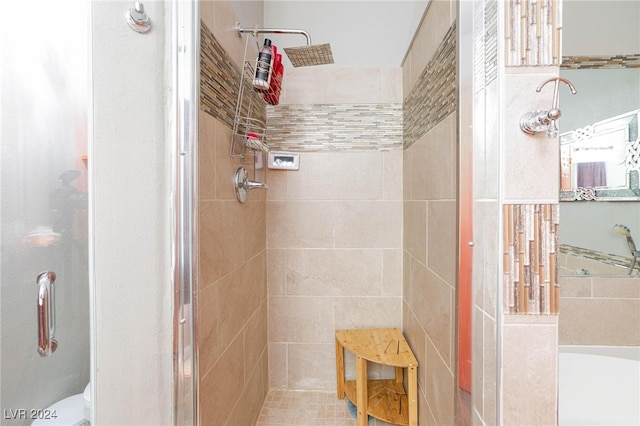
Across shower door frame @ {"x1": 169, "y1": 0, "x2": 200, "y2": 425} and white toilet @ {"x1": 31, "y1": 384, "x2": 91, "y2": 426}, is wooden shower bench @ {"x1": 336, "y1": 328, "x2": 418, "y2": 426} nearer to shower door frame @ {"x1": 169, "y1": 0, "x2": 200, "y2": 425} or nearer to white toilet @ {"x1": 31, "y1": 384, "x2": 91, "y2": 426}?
shower door frame @ {"x1": 169, "y1": 0, "x2": 200, "y2": 425}

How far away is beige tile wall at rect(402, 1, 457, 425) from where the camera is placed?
0.87m

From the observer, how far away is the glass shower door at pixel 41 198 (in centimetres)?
56

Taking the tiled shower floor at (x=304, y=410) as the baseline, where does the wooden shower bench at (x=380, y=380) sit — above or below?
above

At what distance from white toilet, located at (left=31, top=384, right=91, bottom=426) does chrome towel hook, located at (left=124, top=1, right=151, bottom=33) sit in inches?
32.4

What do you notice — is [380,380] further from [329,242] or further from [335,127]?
[335,127]

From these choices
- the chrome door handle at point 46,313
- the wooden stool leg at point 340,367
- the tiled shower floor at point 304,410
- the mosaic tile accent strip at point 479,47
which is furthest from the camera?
the wooden stool leg at point 340,367

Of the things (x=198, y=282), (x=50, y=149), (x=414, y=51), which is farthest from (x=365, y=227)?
(x=50, y=149)

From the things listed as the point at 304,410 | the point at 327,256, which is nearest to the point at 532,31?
the point at 327,256

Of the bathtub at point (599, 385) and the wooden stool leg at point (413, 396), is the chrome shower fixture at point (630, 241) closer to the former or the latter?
the bathtub at point (599, 385)

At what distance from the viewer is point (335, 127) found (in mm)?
1577

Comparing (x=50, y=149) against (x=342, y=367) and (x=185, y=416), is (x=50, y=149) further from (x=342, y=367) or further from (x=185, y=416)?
(x=342, y=367)

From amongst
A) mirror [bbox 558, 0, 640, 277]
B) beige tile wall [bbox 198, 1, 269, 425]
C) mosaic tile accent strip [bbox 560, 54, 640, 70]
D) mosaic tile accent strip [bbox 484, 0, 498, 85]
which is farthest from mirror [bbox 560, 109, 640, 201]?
beige tile wall [bbox 198, 1, 269, 425]

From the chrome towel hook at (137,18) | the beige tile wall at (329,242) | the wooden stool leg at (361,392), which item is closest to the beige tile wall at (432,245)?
the beige tile wall at (329,242)

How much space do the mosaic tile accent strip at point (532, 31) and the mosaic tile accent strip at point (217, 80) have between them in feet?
2.66
